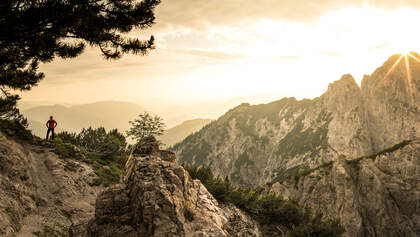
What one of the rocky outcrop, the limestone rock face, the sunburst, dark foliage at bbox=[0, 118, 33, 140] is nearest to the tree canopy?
the rocky outcrop

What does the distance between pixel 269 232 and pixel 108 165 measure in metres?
19.8

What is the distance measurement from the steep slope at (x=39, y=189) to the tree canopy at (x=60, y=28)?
27.0 ft

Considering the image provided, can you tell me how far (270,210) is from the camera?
2788cm

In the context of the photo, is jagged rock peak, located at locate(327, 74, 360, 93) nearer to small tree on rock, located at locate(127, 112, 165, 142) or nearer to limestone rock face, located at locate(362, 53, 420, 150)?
limestone rock face, located at locate(362, 53, 420, 150)

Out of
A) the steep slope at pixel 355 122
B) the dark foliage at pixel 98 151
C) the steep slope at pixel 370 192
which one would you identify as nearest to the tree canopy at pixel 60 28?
the dark foliage at pixel 98 151

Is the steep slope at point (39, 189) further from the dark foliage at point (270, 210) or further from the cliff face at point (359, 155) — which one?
the cliff face at point (359, 155)

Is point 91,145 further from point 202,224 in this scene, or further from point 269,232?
point 202,224

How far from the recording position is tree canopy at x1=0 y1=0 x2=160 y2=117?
31.5 ft

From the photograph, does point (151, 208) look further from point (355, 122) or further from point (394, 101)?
point (394, 101)

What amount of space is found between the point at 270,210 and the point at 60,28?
2477 cm

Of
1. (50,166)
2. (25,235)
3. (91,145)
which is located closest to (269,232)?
(25,235)

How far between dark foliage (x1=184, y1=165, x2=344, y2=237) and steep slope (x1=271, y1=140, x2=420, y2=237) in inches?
1747

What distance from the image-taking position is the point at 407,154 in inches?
2923

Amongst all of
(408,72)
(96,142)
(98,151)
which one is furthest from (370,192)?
(408,72)
